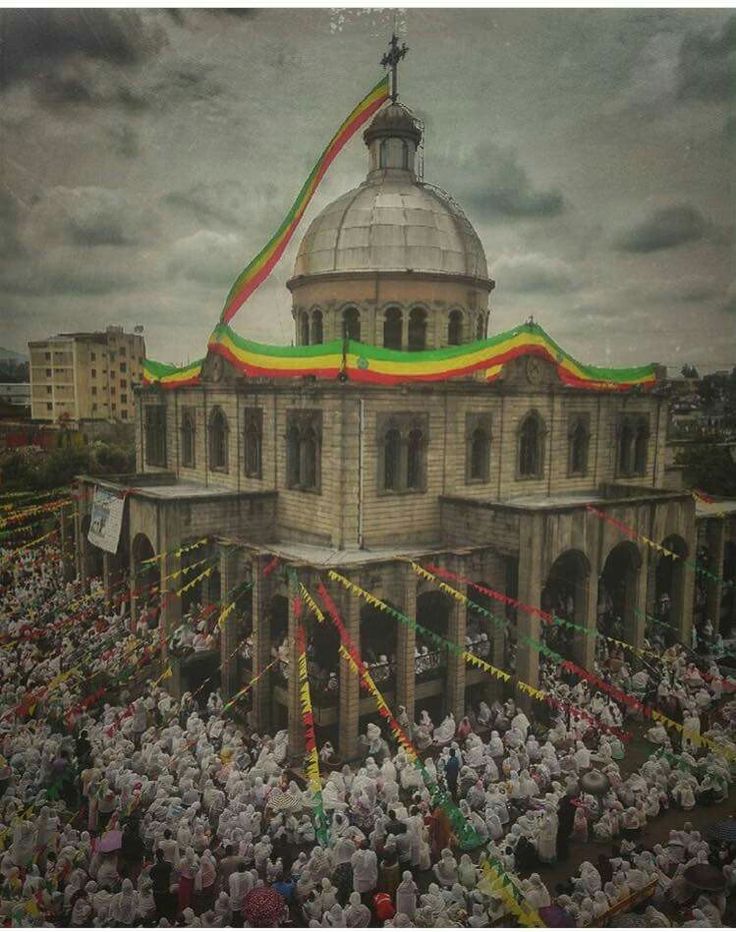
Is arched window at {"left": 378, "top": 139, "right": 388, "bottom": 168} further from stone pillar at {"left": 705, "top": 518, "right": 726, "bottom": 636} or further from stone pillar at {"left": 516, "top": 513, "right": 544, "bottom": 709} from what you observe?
stone pillar at {"left": 705, "top": 518, "right": 726, "bottom": 636}

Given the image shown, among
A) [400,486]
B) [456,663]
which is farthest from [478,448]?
[456,663]

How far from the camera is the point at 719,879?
39.1ft

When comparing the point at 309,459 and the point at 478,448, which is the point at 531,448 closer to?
the point at 478,448

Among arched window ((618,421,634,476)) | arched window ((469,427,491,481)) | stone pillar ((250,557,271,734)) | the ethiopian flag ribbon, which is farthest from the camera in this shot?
arched window ((618,421,634,476))

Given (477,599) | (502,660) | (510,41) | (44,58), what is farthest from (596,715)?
(44,58)

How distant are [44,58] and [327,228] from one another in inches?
342

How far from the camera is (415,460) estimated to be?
1839 centimetres

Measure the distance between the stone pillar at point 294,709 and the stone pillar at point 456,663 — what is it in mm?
3529

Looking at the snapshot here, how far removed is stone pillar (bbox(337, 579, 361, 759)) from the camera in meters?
15.7

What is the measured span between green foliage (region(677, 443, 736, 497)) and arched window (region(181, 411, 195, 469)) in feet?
46.9

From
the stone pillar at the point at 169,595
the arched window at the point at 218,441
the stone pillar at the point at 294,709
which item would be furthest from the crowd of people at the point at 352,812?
the arched window at the point at 218,441

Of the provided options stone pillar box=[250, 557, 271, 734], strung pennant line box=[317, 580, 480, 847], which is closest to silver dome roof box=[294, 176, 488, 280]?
stone pillar box=[250, 557, 271, 734]

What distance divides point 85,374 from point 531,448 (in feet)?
38.7

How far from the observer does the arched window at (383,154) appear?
21064mm
